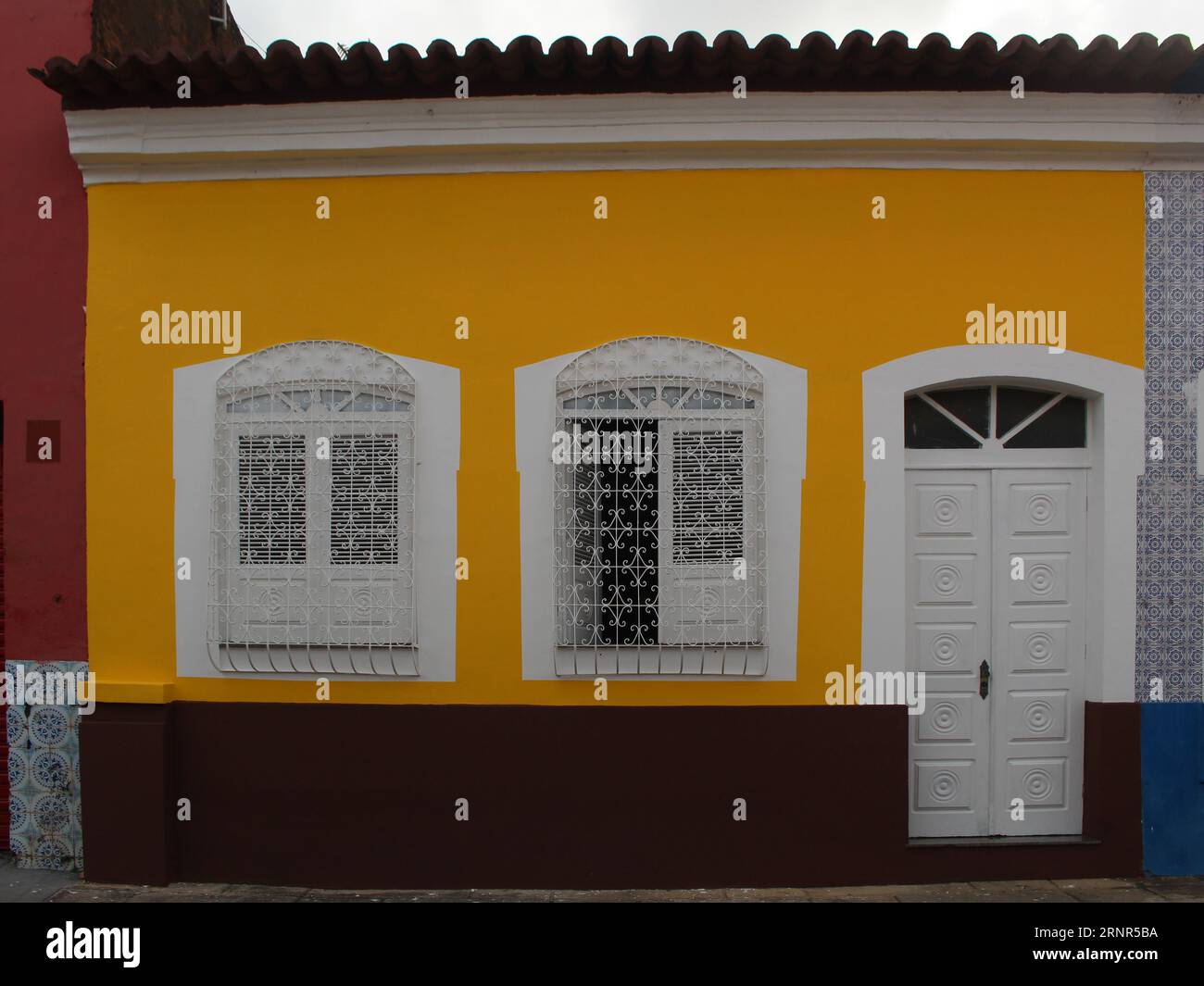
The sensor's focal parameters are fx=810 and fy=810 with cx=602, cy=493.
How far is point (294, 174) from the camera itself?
4383mm

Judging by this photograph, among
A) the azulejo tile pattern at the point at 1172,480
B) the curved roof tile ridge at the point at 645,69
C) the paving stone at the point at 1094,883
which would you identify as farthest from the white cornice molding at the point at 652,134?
the paving stone at the point at 1094,883

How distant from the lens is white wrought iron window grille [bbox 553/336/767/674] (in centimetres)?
419

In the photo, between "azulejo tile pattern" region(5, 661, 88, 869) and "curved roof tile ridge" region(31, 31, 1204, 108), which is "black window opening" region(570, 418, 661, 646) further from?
"azulejo tile pattern" region(5, 661, 88, 869)

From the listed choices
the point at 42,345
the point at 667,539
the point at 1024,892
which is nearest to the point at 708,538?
the point at 667,539

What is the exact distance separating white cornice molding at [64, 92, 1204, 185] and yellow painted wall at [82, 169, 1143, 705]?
100mm

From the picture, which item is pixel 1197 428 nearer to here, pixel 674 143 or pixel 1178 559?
pixel 1178 559

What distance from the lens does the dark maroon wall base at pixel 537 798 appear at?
165 inches

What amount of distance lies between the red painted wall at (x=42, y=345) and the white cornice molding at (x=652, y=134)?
352 millimetres

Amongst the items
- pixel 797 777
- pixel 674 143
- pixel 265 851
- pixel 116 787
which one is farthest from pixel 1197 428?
pixel 116 787

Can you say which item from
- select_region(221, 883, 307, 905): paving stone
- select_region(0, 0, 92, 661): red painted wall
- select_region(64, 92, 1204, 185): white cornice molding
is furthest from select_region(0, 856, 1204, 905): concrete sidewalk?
select_region(64, 92, 1204, 185): white cornice molding

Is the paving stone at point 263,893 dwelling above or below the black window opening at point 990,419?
below

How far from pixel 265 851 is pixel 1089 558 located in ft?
15.3

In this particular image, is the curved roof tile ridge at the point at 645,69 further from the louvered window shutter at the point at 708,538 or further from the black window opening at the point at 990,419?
the louvered window shutter at the point at 708,538

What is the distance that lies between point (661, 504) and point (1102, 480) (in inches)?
92.0
